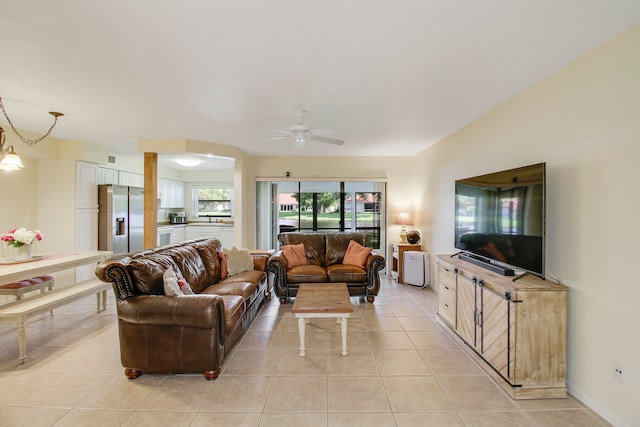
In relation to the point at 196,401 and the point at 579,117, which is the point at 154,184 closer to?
the point at 196,401

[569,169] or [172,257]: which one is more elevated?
[569,169]

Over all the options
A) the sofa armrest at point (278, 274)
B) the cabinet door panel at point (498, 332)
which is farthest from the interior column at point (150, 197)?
the cabinet door panel at point (498, 332)

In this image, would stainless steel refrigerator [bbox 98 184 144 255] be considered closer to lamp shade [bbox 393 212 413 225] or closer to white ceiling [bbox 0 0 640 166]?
white ceiling [bbox 0 0 640 166]

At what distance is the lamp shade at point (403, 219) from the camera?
571 centimetres

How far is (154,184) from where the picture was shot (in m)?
4.86

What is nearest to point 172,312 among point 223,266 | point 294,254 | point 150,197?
point 223,266

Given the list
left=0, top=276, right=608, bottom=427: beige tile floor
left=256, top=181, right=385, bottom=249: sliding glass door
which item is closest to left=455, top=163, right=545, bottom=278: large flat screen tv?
left=0, top=276, right=608, bottom=427: beige tile floor

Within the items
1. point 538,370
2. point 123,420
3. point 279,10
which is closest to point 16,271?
point 123,420

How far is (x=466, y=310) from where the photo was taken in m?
2.93

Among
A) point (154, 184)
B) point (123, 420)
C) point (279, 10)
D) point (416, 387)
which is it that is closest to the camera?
point (279, 10)

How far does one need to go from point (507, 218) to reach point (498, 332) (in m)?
0.99

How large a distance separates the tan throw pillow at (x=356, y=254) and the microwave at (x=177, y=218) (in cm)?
528

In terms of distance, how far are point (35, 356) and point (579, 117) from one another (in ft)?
17.1

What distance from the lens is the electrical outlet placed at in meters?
1.90
